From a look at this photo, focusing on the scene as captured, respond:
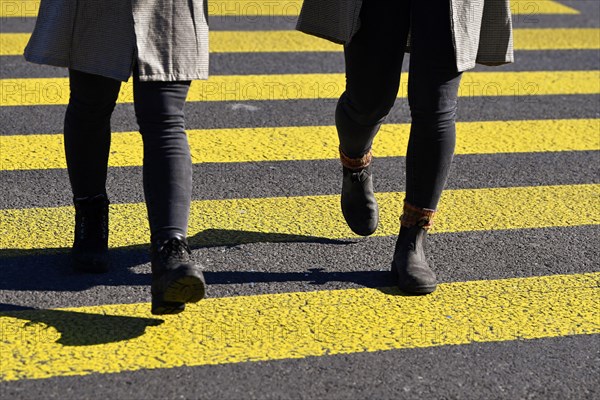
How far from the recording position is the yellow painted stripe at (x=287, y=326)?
325cm

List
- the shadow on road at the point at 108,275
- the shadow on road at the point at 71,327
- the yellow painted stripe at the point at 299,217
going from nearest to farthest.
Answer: the shadow on road at the point at 71,327 < the shadow on road at the point at 108,275 < the yellow painted stripe at the point at 299,217

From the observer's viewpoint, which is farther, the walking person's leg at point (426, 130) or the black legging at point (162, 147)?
the walking person's leg at point (426, 130)

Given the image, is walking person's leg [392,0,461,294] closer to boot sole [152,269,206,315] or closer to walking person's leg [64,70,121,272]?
boot sole [152,269,206,315]

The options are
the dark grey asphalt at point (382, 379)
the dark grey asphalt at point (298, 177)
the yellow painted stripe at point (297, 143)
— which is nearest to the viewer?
the dark grey asphalt at point (382, 379)

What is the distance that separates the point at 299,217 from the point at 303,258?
0.43 metres

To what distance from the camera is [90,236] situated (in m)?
3.86

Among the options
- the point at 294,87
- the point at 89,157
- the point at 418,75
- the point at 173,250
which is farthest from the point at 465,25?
the point at 294,87

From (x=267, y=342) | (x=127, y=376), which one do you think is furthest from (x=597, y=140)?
Answer: (x=127, y=376)

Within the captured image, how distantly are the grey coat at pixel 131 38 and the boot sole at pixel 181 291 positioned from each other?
1.91 feet

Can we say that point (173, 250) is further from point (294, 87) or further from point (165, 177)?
point (294, 87)

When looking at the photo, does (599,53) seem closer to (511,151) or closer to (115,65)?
(511,151)

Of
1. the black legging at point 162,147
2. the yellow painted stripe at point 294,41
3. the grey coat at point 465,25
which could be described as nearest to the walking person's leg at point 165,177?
the black legging at point 162,147

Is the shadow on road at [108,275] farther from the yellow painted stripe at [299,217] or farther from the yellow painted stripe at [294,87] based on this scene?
the yellow painted stripe at [294,87]

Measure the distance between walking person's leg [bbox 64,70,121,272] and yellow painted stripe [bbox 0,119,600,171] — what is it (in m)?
1.13
